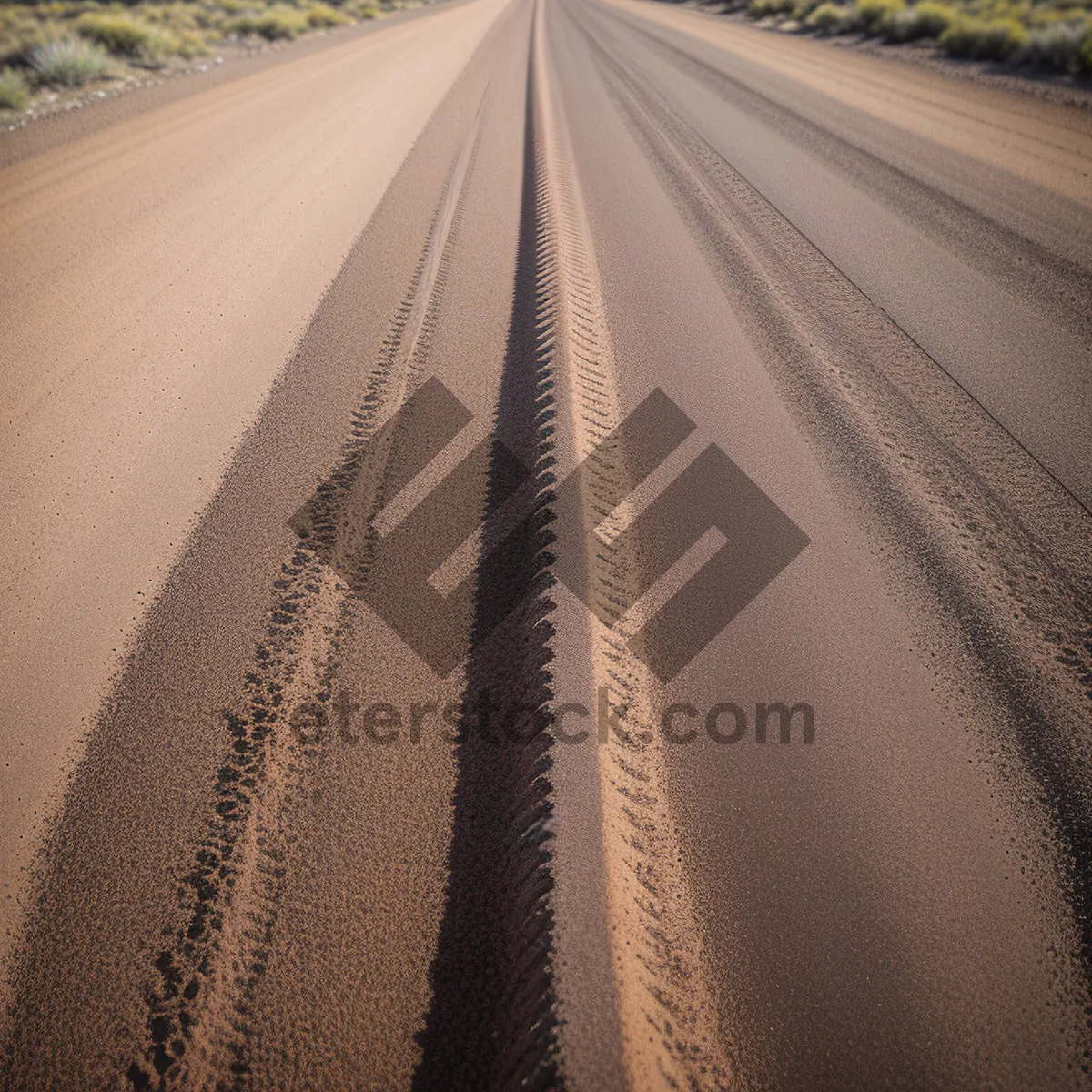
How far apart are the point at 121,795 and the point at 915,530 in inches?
149

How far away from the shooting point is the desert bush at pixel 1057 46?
10.7m

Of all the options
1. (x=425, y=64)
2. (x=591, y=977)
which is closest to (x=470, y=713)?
(x=591, y=977)

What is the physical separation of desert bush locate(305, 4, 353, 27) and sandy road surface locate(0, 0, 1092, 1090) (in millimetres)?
19525

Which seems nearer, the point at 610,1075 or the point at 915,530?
the point at 610,1075

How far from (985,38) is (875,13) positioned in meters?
5.37

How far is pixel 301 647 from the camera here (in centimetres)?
272

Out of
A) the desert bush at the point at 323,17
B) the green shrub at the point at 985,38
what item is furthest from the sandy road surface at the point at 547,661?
the desert bush at the point at 323,17

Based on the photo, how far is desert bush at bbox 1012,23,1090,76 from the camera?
10.7 m

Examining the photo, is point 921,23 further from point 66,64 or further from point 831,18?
point 66,64

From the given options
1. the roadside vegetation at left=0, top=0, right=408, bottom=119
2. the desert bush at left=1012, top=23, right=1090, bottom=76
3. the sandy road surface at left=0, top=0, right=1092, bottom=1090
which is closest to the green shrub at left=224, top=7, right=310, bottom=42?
the roadside vegetation at left=0, top=0, right=408, bottom=119

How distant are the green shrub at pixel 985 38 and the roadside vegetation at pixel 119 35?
16453 mm

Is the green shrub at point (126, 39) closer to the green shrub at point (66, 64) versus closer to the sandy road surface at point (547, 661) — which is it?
the green shrub at point (66, 64)

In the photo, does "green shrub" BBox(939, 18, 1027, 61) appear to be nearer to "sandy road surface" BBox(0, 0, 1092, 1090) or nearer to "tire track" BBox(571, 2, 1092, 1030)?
"sandy road surface" BBox(0, 0, 1092, 1090)

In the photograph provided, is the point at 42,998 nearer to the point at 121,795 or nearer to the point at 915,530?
the point at 121,795
